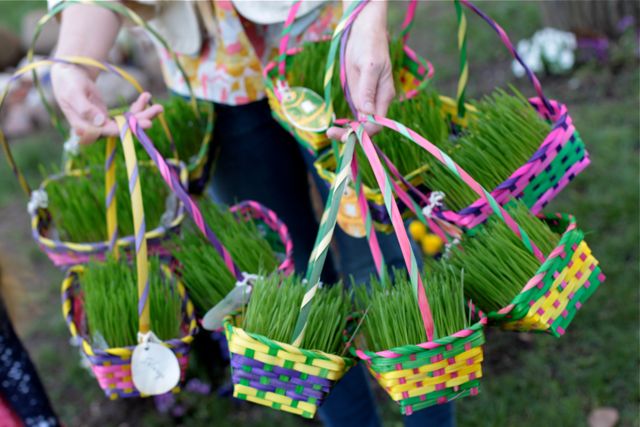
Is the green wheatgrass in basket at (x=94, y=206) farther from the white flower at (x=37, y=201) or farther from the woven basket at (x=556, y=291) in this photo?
the woven basket at (x=556, y=291)

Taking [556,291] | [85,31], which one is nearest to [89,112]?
[85,31]

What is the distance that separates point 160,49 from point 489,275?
2.81 feet

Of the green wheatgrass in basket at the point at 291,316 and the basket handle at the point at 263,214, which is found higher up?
the green wheatgrass in basket at the point at 291,316

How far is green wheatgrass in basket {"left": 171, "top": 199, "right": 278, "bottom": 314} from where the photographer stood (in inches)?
49.3

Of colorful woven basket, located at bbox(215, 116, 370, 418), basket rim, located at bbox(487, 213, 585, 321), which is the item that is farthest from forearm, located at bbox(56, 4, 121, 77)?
basket rim, located at bbox(487, 213, 585, 321)

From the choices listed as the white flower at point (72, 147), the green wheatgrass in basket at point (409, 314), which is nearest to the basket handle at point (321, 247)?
the green wheatgrass in basket at point (409, 314)

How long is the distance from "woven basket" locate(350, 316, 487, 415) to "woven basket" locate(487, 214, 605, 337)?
0.05 metres

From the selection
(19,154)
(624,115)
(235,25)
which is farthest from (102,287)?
(19,154)

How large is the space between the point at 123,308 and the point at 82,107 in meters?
0.36

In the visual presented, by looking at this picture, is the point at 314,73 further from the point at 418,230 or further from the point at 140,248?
the point at 418,230

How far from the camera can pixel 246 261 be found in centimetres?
129

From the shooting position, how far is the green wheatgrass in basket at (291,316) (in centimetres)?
104

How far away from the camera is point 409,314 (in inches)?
39.9

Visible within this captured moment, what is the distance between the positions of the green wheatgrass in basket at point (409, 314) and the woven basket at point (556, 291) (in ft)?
0.19
